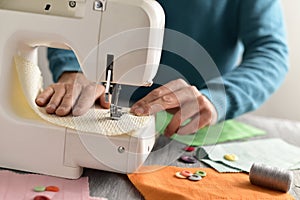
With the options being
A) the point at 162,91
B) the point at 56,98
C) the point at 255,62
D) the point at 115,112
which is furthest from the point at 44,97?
the point at 255,62

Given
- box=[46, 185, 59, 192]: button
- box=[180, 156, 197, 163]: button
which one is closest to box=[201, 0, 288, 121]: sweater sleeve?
box=[180, 156, 197, 163]: button

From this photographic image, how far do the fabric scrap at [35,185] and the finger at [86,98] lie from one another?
0.59 ft

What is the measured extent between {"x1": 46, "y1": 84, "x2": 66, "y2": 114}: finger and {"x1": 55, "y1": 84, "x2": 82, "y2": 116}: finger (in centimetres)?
1

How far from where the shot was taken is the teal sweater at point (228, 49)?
5.95 ft

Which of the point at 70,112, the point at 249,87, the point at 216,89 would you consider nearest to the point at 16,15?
the point at 70,112

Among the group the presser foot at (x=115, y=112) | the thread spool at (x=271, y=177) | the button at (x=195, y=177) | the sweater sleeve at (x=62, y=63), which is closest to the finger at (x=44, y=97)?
the presser foot at (x=115, y=112)

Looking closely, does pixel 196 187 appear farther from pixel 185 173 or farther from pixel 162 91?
pixel 162 91

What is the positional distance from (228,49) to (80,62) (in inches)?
32.4

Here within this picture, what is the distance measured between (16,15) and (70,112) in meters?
0.26

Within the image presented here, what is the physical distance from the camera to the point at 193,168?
1437 millimetres

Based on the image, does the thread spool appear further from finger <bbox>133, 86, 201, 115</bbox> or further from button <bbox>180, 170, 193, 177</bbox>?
finger <bbox>133, 86, 201, 115</bbox>

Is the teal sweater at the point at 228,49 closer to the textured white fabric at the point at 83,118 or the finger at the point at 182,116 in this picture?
the finger at the point at 182,116

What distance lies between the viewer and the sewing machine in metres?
1.25

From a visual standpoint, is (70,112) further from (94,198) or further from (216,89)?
(216,89)
